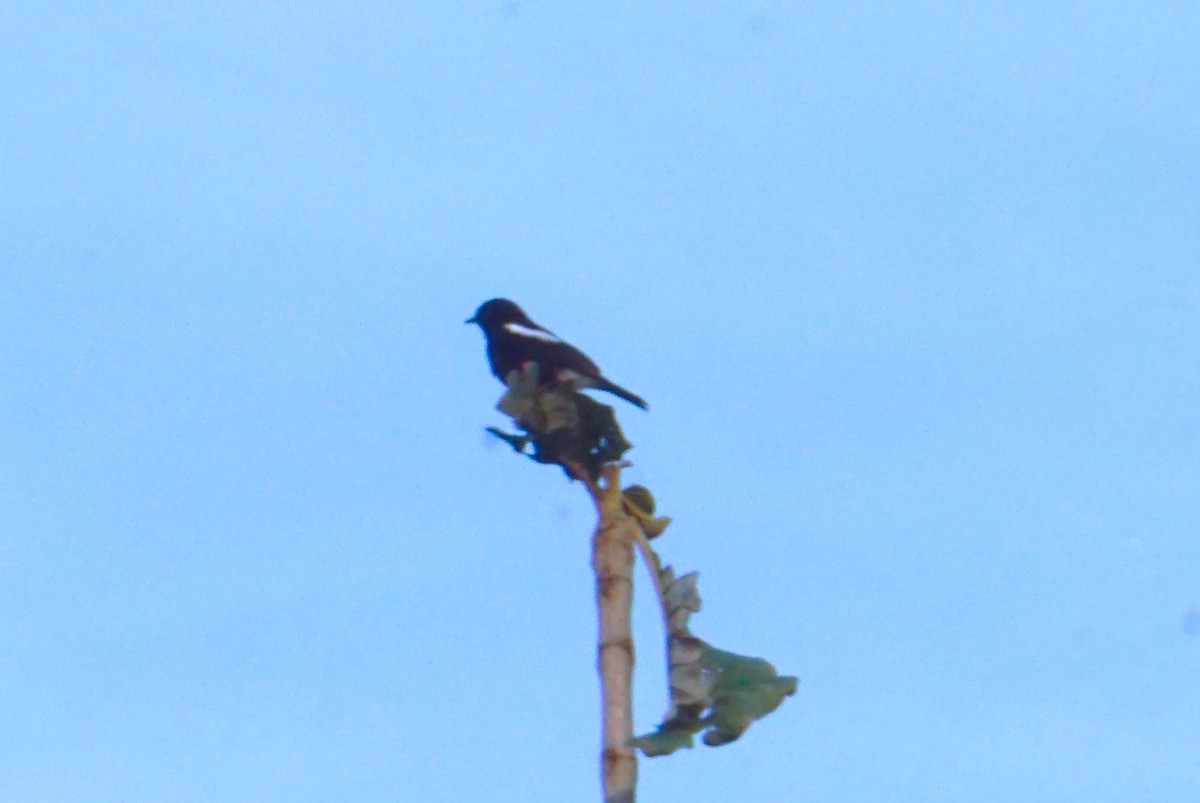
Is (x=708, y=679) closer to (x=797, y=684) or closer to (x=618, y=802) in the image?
(x=797, y=684)

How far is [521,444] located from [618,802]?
1.34 meters

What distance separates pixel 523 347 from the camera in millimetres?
9211

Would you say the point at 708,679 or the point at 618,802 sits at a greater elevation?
the point at 708,679

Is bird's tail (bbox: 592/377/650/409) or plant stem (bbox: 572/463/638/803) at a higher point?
bird's tail (bbox: 592/377/650/409)

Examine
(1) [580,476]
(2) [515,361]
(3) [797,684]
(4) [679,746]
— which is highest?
(2) [515,361]

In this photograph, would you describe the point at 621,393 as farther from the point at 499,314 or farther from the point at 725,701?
the point at 725,701

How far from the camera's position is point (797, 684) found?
4.12m

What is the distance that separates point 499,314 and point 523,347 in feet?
2.35

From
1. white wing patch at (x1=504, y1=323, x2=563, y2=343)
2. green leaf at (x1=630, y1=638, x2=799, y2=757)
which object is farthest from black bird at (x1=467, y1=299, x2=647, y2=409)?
green leaf at (x1=630, y1=638, x2=799, y2=757)

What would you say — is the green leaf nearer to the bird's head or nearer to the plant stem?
the plant stem

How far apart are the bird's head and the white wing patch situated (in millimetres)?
96

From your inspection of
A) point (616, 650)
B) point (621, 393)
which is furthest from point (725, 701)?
point (621, 393)

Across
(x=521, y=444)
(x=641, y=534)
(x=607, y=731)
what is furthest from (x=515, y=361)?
(x=607, y=731)

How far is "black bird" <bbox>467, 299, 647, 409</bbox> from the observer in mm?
8469
